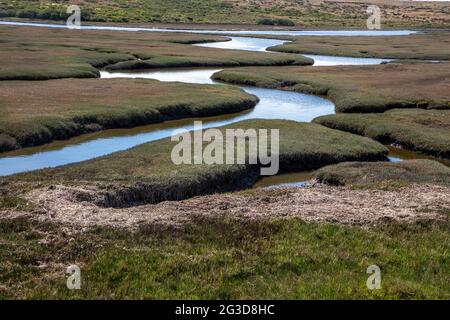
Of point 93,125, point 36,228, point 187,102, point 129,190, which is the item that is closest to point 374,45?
point 187,102

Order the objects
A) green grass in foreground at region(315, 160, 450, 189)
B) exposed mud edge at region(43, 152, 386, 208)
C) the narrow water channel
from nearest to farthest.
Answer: exposed mud edge at region(43, 152, 386, 208)
green grass in foreground at region(315, 160, 450, 189)
the narrow water channel

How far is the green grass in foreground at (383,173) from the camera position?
3344cm

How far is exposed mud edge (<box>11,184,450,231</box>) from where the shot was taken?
73.0 ft

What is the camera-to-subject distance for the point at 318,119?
53.4 meters

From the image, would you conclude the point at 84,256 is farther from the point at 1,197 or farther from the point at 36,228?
the point at 1,197

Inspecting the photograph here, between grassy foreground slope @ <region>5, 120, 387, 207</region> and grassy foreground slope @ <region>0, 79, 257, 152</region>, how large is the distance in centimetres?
872

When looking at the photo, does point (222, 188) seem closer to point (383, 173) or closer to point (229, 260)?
point (383, 173)

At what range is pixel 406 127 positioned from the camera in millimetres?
49469

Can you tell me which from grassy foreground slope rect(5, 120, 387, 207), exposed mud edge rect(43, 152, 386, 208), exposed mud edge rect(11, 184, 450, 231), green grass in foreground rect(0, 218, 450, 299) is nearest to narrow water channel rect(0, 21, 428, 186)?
exposed mud edge rect(43, 152, 386, 208)

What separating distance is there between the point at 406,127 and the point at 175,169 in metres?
24.1

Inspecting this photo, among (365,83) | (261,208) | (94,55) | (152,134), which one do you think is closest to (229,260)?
(261,208)

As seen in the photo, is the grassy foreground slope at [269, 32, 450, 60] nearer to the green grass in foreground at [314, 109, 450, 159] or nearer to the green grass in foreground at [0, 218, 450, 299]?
the green grass in foreground at [314, 109, 450, 159]

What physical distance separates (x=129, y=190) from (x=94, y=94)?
3210cm

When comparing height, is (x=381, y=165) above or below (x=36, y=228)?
below
